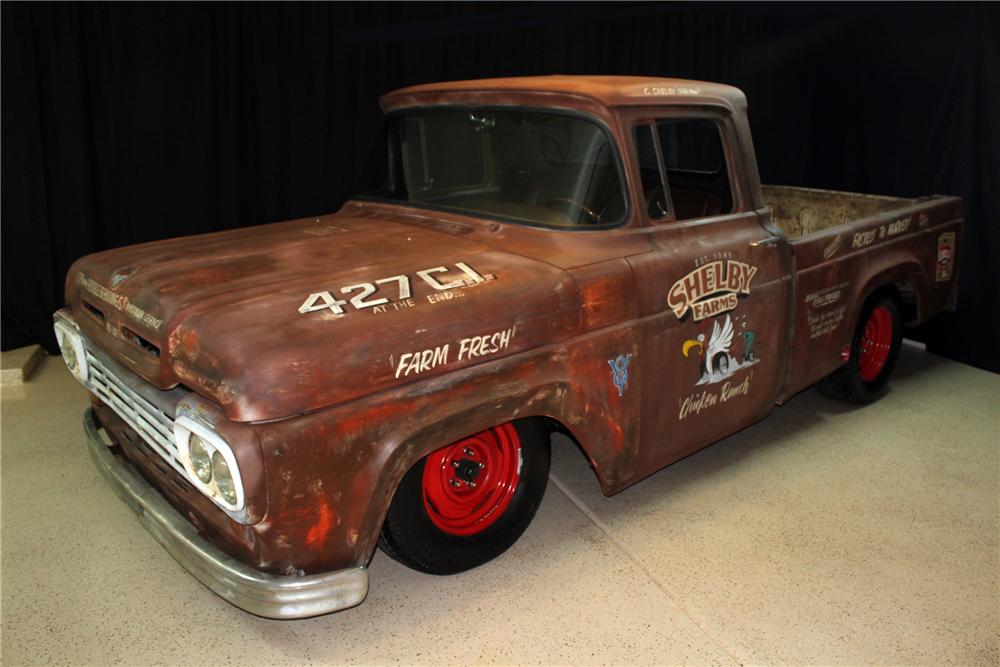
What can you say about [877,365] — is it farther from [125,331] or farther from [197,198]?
[197,198]

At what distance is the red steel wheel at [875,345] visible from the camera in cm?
480

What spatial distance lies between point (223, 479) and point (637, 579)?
163 cm

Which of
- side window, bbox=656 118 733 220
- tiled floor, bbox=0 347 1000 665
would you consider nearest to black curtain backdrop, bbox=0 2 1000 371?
tiled floor, bbox=0 347 1000 665

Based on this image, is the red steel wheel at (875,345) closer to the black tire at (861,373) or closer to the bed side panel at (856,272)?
the black tire at (861,373)

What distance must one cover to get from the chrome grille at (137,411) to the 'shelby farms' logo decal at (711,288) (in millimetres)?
1874

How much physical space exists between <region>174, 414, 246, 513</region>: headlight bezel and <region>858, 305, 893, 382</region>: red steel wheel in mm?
3765

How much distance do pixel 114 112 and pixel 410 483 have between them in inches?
155

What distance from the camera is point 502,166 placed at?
3432 millimetres

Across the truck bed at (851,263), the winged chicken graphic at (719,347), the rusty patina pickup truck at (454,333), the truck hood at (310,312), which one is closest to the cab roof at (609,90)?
the rusty patina pickup truck at (454,333)

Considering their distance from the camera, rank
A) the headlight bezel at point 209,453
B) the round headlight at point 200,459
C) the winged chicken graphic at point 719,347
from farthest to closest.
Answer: the winged chicken graphic at point 719,347
the round headlight at point 200,459
the headlight bezel at point 209,453

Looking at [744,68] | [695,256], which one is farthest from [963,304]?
[695,256]

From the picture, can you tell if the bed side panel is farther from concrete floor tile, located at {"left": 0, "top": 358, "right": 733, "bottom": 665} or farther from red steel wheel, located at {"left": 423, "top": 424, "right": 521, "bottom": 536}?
red steel wheel, located at {"left": 423, "top": 424, "right": 521, "bottom": 536}

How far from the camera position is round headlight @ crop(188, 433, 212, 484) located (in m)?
2.37

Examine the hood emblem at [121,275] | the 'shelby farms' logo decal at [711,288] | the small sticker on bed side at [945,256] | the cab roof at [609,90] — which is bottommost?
the small sticker on bed side at [945,256]
